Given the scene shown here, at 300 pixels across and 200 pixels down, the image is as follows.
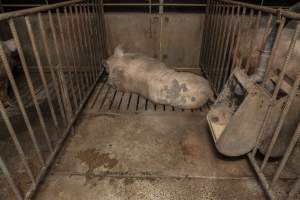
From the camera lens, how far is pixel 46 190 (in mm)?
1675

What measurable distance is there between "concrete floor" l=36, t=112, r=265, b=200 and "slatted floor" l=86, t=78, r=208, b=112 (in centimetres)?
25

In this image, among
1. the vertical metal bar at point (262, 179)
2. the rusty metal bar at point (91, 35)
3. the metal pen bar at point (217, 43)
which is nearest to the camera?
the vertical metal bar at point (262, 179)

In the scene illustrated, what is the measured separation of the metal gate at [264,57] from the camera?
1398mm

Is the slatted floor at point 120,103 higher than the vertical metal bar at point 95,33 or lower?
lower

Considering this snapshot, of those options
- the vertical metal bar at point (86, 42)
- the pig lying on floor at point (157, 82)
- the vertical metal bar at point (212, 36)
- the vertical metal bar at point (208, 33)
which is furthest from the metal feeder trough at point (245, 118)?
the vertical metal bar at point (86, 42)

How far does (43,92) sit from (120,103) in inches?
43.8

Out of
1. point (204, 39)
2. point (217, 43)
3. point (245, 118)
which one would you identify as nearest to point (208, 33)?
point (204, 39)

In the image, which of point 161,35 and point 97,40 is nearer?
point 97,40

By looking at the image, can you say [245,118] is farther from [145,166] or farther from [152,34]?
[152,34]

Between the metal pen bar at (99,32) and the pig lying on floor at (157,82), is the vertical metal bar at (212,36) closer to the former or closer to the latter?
the pig lying on floor at (157,82)

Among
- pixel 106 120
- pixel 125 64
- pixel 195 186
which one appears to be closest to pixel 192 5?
pixel 125 64

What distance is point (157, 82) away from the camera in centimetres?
264

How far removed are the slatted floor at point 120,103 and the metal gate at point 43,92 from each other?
0.15 metres

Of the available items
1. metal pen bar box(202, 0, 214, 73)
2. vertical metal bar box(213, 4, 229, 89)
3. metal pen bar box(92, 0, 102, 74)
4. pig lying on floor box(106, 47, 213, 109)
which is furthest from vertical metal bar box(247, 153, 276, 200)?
metal pen bar box(92, 0, 102, 74)
